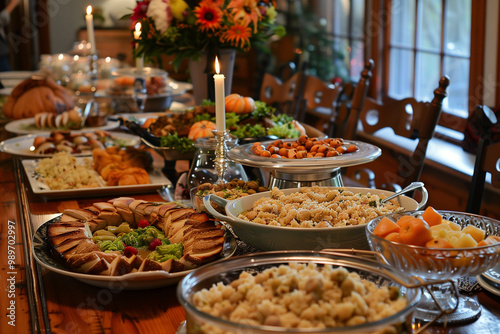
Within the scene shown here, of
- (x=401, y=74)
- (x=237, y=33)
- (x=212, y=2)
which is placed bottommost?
(x=401, y=74)

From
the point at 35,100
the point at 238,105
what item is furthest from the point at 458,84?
the point at 35,100

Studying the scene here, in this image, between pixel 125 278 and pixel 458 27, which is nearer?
pixel 125 278

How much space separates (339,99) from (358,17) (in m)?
1.94

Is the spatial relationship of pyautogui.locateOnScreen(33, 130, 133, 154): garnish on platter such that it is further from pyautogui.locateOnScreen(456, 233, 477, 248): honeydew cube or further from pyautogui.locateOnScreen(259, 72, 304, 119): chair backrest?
pyautogui.locateOnScreen(456, 233, 477, 248): honeydew cube

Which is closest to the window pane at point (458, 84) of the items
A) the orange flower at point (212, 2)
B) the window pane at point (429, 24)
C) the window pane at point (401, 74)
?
the window pane at point (429, 24)

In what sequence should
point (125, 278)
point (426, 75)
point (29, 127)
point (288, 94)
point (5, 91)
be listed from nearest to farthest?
point (125, 278) → point (29, 127) → point (288, 94) → point (5, 91) → point (426, 75)

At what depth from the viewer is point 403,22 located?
3850 mm

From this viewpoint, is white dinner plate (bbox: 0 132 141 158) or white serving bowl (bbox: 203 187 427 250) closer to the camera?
white serving bowl (bbox: 203 187 427 250)

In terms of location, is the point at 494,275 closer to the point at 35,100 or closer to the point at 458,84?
the point at 35,100

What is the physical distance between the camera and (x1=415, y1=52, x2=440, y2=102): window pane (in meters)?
3.50

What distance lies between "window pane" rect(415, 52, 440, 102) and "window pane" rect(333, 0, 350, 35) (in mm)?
1045

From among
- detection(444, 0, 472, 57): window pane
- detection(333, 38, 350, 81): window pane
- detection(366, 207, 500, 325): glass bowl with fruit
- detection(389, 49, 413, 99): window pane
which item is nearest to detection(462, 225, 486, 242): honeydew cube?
detection(366, 207, 500, 325): glass bowl with fruit

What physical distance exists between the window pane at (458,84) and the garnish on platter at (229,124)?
1542 mm

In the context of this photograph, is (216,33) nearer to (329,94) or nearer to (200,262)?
(329,94)
